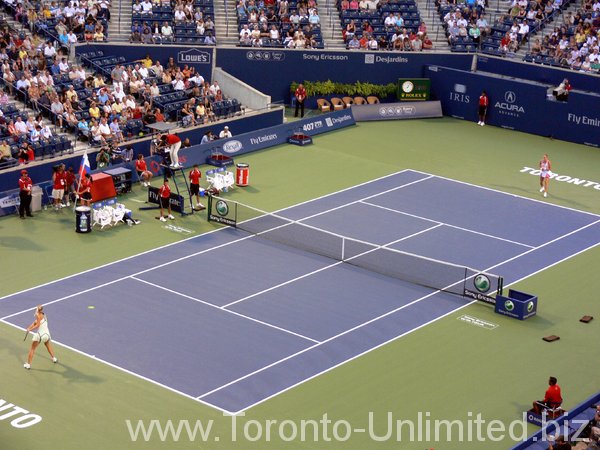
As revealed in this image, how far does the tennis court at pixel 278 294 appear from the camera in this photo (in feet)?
109

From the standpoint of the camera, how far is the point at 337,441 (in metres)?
29.1

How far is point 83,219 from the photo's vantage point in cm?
4259

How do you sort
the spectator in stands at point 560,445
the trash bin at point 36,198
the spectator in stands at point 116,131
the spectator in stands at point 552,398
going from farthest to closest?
the spectator in stands at point 116,131
the trash bin at point 36,198
the spectator in stands at point 552,398
the spectator in stands at point 560,445

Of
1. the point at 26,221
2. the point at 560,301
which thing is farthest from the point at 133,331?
the point at 560,301

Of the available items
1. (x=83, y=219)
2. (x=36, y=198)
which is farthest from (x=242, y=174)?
(x=36, y=198)

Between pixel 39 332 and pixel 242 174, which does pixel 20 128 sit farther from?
pixel 39 332

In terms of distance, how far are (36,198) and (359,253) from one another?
12.3 metres

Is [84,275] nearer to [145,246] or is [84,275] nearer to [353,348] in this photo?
[145,246]

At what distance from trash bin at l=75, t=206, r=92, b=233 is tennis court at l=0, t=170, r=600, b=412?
2.98 metres

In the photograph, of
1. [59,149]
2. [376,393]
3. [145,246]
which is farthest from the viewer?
[59,149]

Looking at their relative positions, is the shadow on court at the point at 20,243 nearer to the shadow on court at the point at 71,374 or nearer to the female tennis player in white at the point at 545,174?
the shadow on court at the point at 71,374

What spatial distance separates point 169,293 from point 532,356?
37.0 feet

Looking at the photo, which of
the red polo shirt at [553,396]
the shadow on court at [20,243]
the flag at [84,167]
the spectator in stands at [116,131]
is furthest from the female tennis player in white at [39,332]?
the spectator in stands at [116,131]

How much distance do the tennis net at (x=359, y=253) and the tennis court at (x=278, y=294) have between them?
333 millimetres
